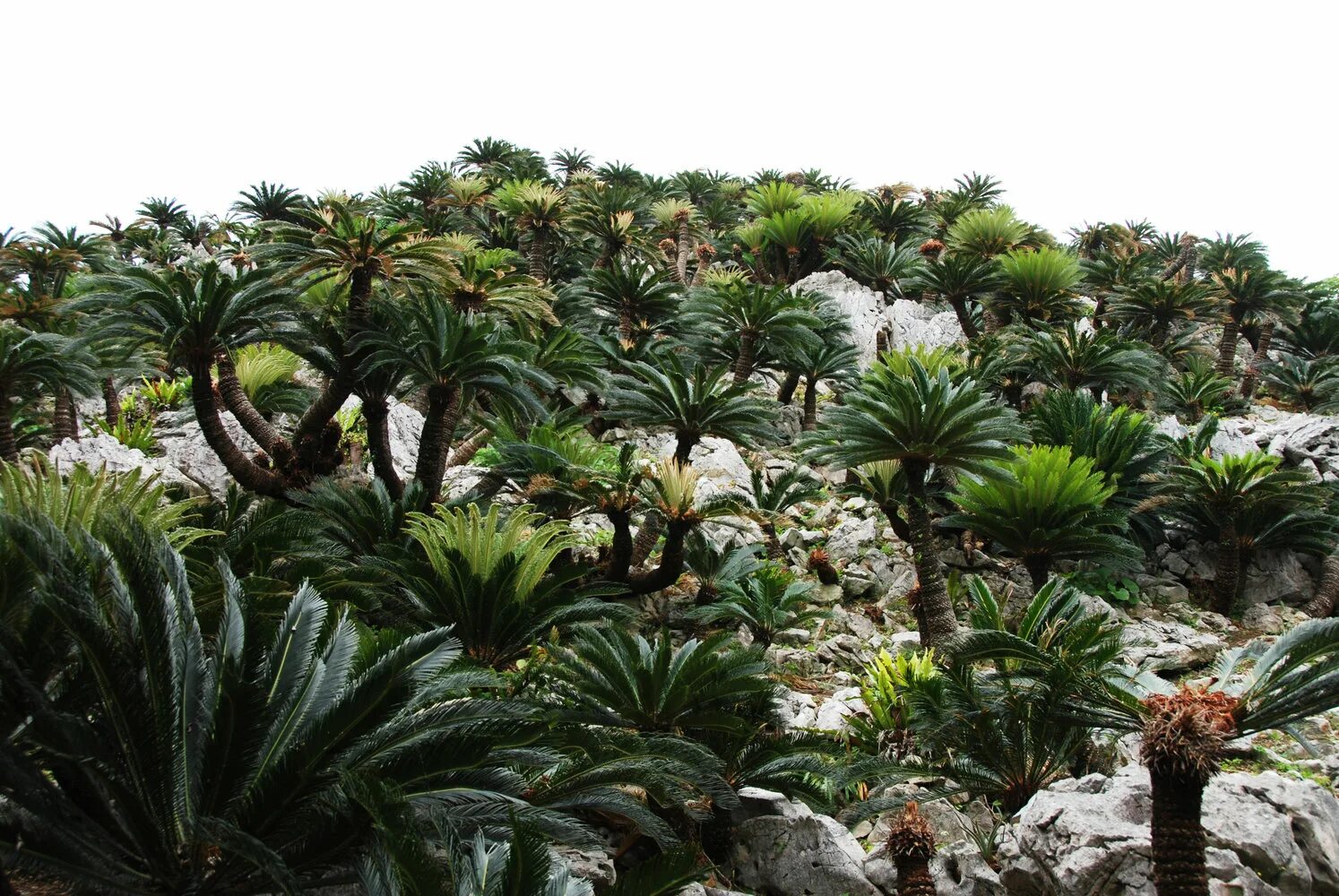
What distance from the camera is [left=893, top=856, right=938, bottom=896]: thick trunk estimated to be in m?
6.58

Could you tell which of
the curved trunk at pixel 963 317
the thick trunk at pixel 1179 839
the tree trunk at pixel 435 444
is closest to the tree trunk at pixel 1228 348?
the curved trunk at pixel 963 317

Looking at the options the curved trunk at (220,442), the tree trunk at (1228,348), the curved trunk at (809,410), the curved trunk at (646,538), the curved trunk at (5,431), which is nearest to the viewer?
the curved trunk at (220,442)

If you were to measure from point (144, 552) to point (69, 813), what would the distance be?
1.41 meters

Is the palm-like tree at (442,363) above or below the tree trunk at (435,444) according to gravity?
above

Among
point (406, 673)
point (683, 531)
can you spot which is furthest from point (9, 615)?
point (683, 531)

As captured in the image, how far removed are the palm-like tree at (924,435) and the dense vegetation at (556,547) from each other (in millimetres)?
55

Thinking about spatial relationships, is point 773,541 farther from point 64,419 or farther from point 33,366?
point 64,419

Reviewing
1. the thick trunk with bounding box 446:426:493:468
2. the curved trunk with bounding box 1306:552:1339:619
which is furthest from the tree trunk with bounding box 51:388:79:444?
the curved trunk with bounding box 1306:552:1339:619

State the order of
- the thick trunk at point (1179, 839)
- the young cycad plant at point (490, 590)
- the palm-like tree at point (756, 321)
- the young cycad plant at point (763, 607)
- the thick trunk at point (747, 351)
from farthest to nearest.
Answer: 1. the thick trunk at point (747, 351)
2. the palm-like tree at point (756, 321)
3. the young cycad plant at point (763, 607)
4. the young cycad plant at point (490, 590)
5. the thick trunk at point (1179, 839)

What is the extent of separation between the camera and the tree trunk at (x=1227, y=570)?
1432cm

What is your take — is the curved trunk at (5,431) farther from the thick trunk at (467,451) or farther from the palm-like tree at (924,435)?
the palm-like tree at (924,435)

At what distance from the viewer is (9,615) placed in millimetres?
5059

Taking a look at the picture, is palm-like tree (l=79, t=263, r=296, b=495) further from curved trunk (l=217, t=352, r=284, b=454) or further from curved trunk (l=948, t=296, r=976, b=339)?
curved trunk (l=948, t=296, r=976, b=339)

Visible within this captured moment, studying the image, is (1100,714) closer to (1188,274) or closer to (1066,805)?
(1066,805)
